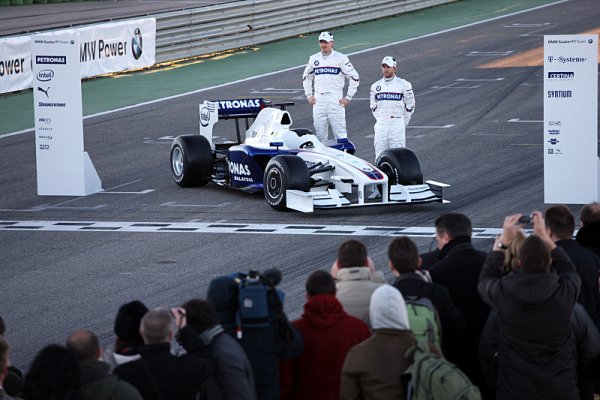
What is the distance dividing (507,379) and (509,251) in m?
0.81

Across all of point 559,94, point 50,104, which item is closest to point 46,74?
Result: point 50,104

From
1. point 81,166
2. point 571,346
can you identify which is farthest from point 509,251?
point 81,166

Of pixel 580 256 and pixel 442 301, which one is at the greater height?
pixel 580 256

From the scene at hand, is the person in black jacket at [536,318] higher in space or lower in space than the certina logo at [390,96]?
lower

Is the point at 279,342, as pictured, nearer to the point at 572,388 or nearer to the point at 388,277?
the point at 572,388

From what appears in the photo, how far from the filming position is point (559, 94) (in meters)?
17.3

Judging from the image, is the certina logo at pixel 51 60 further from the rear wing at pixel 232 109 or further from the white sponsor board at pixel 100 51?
the white sponsor board at pixel 100 51

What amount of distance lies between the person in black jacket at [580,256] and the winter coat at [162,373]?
285cm

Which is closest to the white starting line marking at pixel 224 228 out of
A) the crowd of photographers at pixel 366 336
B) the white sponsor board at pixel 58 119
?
the white sponsor board at pixel 58 119

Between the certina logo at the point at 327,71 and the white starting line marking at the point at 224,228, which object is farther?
the certina logo at the point at 327,71

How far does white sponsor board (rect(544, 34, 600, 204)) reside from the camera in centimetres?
1714

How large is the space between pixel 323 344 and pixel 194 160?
11.6 metres

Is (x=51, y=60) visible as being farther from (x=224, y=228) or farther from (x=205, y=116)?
(x=224, y=228)

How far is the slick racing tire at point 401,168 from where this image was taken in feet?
Result: 56.0
